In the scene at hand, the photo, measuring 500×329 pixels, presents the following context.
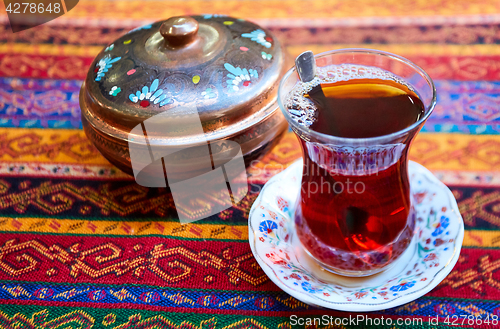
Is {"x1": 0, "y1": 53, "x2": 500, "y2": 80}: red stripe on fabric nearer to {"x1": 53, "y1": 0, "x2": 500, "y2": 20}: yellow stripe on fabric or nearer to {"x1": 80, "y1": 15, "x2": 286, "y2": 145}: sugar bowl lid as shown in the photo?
{"x1": 53, "y1": 0, "x2": 500, "y2": 20}: yellow stripe on fabric

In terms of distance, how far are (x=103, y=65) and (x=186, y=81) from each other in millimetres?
176

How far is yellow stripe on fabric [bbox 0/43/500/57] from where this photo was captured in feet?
3.55

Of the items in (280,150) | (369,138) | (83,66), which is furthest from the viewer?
(83,66)

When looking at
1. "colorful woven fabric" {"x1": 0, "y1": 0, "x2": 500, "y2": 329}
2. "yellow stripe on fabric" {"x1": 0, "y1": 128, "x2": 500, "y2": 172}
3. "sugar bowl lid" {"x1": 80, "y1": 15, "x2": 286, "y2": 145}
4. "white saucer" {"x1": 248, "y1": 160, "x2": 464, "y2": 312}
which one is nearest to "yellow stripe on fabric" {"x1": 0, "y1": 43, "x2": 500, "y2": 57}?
"colorful woven fabric" {"x1": 0, "y1": 0, "x2": 500, "y2": 329}

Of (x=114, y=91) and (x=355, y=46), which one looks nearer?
(x=114, y=91)

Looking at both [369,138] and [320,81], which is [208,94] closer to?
[320,81]

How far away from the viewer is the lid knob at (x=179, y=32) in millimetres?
701

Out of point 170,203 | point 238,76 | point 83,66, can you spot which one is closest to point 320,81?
point 238,76

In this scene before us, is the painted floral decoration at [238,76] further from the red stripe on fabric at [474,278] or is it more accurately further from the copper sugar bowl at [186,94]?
the red stripe on fabric at [474,278]

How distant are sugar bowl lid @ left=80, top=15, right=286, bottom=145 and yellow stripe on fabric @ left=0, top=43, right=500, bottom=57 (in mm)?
418

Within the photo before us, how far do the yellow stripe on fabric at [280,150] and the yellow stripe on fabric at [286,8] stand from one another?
54 cm

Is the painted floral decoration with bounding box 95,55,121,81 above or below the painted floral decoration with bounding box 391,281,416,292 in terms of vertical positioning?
above

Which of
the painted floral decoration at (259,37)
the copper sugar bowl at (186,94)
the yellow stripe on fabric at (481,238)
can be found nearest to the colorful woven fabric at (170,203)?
the yellow stripe on fabric at (481,238)

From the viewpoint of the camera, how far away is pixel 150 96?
67 cm
